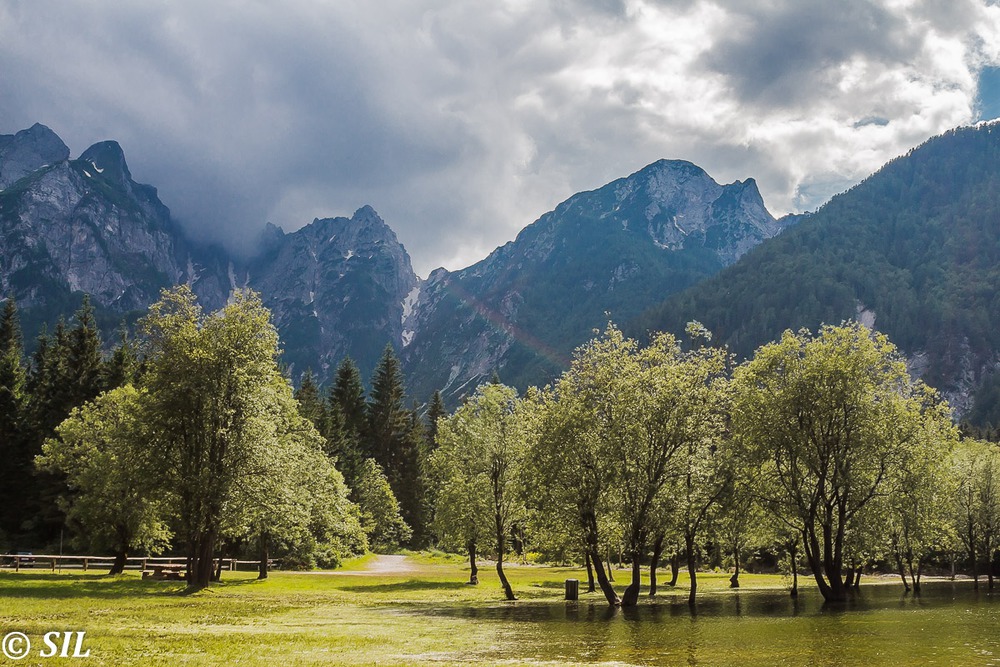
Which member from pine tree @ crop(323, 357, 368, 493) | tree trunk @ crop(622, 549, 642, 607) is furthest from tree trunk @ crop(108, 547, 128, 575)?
pine tree @ crop(323, 357, 368, 493)

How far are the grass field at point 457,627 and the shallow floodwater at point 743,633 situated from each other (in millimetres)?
74

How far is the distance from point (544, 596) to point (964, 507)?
56161mm

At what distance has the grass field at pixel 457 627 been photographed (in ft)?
71.3

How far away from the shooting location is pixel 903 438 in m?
47.6

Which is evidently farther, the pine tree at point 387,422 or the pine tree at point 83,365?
the pine tree at point 387,422

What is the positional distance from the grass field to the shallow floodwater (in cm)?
7

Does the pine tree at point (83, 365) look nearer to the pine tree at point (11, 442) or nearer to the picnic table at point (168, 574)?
the pine tree at point (11, 442)

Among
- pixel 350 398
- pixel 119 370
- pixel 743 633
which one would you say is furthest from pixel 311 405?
pixel 743 633

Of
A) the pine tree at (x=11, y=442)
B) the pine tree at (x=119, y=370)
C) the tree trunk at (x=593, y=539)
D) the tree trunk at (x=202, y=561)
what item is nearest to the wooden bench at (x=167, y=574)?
the tree trunk at (x=202, y=561)

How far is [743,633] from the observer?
29906mm

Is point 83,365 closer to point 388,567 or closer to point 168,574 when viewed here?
point 388,567

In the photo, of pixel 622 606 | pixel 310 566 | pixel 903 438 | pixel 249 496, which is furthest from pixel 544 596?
pixel 310 566

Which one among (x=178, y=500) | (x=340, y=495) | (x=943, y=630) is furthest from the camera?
(x=340, y=495)

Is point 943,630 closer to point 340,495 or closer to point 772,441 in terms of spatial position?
point 772,441
